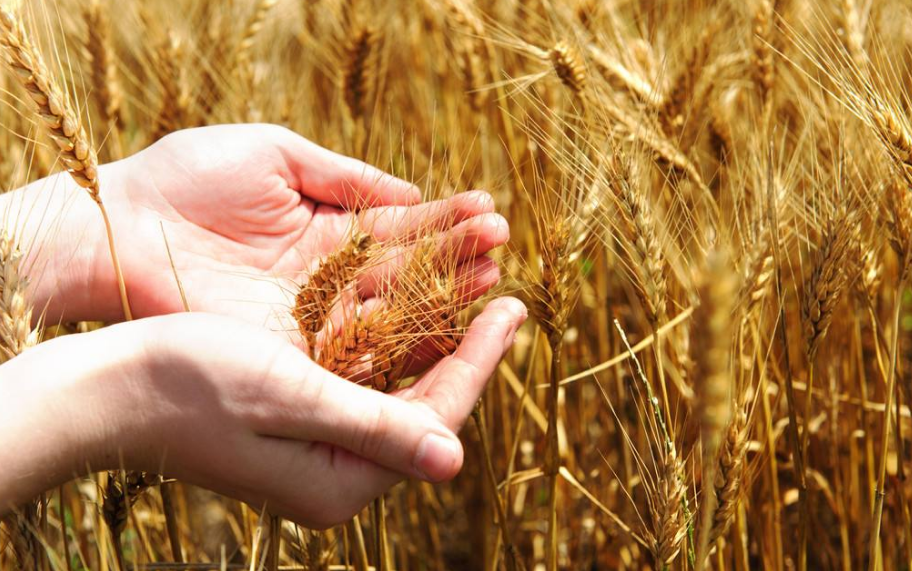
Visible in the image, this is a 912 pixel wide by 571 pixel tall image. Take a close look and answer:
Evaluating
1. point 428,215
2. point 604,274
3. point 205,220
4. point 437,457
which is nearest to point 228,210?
point 205,220

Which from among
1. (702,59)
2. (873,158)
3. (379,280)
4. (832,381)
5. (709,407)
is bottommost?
(832,381)

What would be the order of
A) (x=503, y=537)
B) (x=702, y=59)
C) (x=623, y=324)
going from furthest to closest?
(x=623, y=324) → (x=702, y=59) → (x=503, y=537)

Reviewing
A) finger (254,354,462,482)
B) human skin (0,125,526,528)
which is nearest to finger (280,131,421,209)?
human skin (0,125,526,528)

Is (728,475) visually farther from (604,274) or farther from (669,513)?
(604,274)

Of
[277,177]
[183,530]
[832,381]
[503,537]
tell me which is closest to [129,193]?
[277,177]

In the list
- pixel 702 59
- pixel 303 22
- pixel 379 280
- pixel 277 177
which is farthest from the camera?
pixel 303 22

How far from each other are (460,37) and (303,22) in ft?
3.19

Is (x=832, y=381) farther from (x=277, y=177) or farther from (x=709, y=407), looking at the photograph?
(x=277, y=177)

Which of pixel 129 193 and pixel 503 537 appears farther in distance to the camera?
pixel 129 193

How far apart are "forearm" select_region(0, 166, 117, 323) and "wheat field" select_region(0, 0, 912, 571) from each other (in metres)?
0.06

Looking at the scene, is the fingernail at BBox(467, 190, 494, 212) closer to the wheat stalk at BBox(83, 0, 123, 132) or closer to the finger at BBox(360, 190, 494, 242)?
the finger at BBox(360, 190, 494, 242)

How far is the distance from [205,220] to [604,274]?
93 cm

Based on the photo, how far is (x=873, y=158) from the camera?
1354mm

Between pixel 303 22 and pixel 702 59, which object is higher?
pixel 303 22
